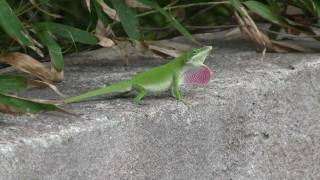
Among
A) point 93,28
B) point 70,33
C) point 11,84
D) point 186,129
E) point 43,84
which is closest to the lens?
point 11,84

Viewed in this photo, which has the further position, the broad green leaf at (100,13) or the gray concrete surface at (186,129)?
the broad green leaf at (100,13)

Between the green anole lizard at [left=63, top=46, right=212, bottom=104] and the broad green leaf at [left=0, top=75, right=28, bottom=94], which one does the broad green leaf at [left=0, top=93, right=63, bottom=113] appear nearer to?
the broad green leaf at [left=0, top=75, right=28, bottom=94]

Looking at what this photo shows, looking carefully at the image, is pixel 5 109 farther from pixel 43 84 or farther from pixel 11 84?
pixel 43 84

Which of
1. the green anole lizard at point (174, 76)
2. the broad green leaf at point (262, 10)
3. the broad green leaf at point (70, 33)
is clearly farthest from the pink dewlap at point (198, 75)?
the broad green leaf at point (262, 10)

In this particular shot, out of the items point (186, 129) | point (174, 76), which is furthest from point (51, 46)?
point (186, 129)

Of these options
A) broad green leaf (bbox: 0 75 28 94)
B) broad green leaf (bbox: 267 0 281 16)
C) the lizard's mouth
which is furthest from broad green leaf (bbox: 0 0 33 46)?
Result: broad green leaf (bbox: 267 0 281 16)

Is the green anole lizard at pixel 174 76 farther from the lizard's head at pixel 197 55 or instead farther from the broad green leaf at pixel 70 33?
the broad green leaf at pixel 70 33
